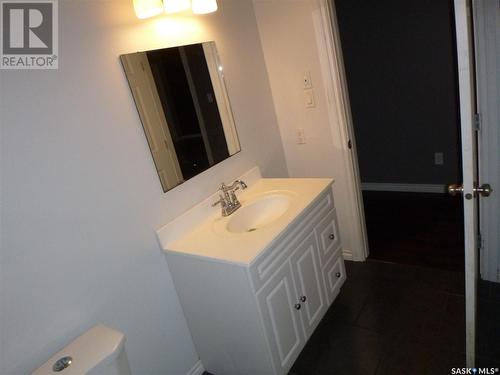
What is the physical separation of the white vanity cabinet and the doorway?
92 centimetres

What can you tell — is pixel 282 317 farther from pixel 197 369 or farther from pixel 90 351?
pixel 90 351

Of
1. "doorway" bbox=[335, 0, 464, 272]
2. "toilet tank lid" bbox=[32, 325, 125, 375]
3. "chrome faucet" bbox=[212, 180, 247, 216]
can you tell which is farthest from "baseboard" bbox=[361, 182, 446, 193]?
"toilet tank lid" bbox=[32, 325, 125, 375]

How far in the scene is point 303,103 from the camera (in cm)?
223

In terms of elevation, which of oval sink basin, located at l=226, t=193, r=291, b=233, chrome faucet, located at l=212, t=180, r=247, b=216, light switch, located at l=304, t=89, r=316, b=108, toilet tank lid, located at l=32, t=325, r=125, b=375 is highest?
light switch, located at l=304, t=89, r=316, b=108

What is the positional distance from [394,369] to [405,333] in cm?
24

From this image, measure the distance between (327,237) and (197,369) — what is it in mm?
986

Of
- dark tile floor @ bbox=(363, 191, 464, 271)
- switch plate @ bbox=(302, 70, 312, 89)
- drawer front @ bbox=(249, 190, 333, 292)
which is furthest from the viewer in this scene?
dark tile floor @ bbox=(363, 191, 464, 271)

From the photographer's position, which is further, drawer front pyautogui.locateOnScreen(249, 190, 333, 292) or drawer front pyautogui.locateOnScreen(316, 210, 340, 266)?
drawer front pyautogui.locateOnScreen(316, 210, 340, 266)

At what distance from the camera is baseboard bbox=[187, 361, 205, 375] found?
1710mm

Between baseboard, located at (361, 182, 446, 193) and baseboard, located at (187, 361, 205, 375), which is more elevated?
baseboard, located at (361, 182, 446, 193)

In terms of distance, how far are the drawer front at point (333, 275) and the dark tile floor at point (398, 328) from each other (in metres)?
0.15

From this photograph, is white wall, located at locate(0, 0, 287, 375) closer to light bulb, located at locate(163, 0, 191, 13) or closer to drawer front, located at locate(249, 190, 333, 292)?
light bulb, located at locate(163, 0, 191, 13)

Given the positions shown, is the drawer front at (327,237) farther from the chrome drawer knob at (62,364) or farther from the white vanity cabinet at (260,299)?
the chrome drawer knob at (62,364)

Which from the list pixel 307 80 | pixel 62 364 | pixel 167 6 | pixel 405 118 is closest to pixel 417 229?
pixel 405 118
